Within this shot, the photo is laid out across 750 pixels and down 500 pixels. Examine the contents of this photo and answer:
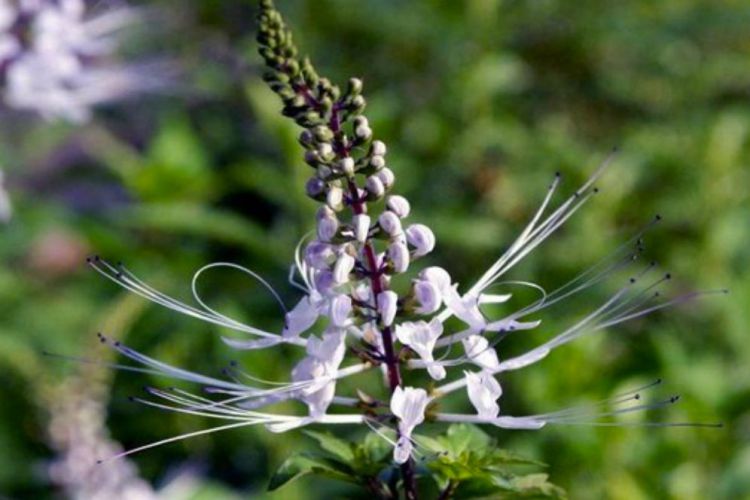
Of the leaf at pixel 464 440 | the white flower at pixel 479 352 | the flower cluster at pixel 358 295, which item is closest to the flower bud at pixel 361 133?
the flower cluster at pixel 358 295

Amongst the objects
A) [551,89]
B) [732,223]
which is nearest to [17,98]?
[732,223]

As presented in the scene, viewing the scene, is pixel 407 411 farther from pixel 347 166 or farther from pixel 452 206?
pixel 452 206

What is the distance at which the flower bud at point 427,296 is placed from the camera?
1.42 meters

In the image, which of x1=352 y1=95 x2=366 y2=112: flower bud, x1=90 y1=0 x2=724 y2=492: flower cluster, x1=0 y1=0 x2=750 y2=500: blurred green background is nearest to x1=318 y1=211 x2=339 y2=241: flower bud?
x1=90 y1=0 x2=724 y2=492: flower cluster

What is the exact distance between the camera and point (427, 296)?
142 cm

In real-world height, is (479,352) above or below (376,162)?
below

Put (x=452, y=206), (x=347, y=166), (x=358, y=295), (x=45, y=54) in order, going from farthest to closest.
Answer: (x=452, y=206), (x=45, y=54), (x=358, y=295), (x=347, y=166)

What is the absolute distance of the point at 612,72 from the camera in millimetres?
4547

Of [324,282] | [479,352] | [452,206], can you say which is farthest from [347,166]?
[452,206]

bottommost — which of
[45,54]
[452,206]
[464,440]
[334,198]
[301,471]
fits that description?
[301,471]

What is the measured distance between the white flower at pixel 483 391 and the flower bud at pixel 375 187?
205mm

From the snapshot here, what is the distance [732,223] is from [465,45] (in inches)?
35.7

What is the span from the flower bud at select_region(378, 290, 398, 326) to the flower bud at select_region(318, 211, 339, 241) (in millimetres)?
80

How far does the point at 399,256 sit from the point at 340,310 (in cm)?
8
